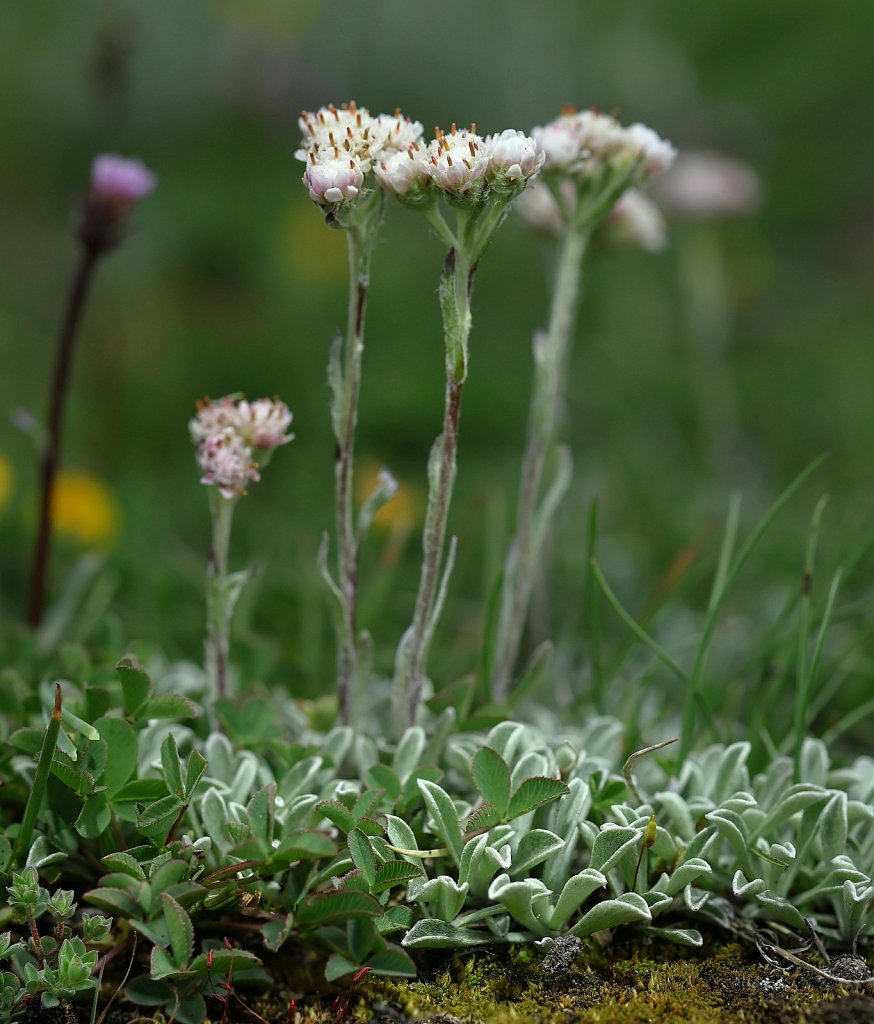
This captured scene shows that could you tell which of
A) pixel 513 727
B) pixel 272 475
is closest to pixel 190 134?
pixel 272 475

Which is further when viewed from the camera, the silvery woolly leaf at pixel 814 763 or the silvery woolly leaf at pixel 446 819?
the silvery woolly leaf at pixel 814 763

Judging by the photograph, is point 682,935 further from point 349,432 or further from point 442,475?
point 349,432

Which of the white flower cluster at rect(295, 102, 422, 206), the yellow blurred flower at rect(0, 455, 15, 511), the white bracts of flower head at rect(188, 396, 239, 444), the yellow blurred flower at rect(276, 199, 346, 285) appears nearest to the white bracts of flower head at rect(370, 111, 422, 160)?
the white flower cluster at rect(295, 102, 422, 206)

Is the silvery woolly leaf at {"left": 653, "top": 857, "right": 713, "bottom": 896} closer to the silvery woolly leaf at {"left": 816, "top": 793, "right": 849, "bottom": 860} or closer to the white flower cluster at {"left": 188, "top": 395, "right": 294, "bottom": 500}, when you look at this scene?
the silvery woolly leaf at {"left": 816, "top": 793, "right": 849, "bottom": 860}

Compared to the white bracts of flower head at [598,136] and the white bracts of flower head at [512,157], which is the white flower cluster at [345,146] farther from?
the white bracts of flower head at [598,136]

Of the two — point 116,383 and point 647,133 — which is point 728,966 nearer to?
point 647,133

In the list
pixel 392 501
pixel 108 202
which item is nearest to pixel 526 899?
pixel 108 202

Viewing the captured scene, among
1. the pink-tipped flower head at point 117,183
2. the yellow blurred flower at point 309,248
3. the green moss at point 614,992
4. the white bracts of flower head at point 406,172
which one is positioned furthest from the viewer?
the yellow blurred flower at point 309,248

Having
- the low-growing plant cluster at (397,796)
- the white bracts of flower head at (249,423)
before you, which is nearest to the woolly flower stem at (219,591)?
the low-growing plant cluster at (397,796)
